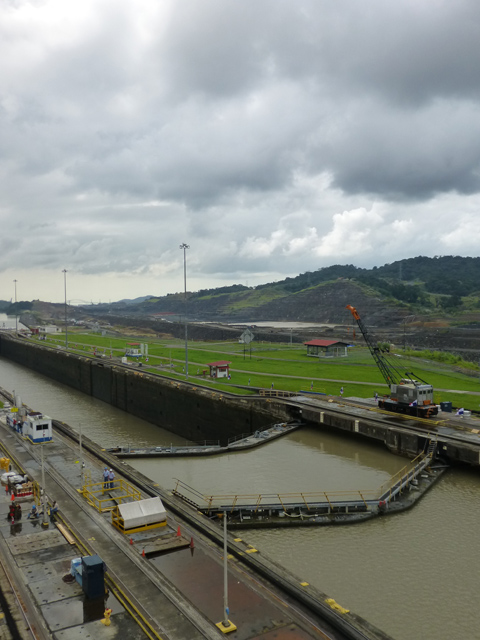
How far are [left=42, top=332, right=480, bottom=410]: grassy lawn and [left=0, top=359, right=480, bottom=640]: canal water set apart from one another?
16.9m

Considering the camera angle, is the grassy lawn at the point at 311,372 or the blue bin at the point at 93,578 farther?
the grassy lawn at the point at 311,372

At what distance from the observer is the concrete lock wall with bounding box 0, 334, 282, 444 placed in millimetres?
58781

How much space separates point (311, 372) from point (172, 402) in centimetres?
2385

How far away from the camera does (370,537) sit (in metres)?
29.4

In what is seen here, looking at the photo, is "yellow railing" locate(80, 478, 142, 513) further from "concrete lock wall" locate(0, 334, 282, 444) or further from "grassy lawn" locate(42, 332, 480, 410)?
"grassy lawn" locate(42, 332, 480, 410)

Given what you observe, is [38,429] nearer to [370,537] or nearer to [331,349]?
[370,537]

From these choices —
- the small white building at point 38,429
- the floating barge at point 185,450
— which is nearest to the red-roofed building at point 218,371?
the floating barge at point 185,450

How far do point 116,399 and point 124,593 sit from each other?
218 ft

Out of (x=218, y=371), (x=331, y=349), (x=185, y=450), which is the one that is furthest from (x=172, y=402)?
(x=331, y=349)

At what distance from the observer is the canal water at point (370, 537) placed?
22625 millimetres

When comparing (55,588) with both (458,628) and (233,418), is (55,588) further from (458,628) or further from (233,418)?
(233,418)

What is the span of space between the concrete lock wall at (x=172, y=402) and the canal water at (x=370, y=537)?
7900mm

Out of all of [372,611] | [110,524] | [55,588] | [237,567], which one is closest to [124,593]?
[55,588]

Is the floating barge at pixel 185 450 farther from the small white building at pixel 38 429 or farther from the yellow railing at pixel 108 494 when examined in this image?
the yellow railing at pixel 108 494
